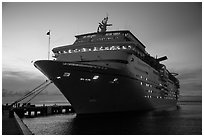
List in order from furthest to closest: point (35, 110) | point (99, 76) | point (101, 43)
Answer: point (35, 110) < point (101, 43) < point (99, 76)

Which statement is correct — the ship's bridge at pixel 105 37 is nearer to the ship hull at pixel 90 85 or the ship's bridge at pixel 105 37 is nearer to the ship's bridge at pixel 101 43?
the ship's bridge at pixel 101 43

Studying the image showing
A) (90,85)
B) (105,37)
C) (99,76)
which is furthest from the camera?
(105,37)

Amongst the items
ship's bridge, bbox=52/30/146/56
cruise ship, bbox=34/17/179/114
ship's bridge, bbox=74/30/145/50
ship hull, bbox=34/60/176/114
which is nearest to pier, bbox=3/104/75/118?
cruise ship, bbox=34/17/179/114

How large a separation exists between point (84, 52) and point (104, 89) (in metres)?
5.31

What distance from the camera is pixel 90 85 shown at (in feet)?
82.9

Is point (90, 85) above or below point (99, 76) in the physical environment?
below

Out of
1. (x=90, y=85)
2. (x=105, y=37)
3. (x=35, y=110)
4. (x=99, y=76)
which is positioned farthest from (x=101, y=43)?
(x=35, y=110)

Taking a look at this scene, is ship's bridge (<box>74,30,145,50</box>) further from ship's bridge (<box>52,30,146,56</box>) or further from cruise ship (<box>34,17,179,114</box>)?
cruise ship (<box>34,17,179,114</box>)

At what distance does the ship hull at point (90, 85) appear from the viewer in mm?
24531

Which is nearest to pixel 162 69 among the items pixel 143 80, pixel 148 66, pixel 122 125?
pixel 148 66

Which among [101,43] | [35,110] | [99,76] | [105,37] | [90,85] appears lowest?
[35,110]

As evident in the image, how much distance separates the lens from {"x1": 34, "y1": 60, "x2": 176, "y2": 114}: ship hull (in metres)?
24.5

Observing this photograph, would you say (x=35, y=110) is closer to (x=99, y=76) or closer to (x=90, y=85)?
(x=90, y=85)

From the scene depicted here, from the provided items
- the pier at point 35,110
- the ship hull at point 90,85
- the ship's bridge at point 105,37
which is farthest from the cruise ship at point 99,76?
the pier at point 35,110
